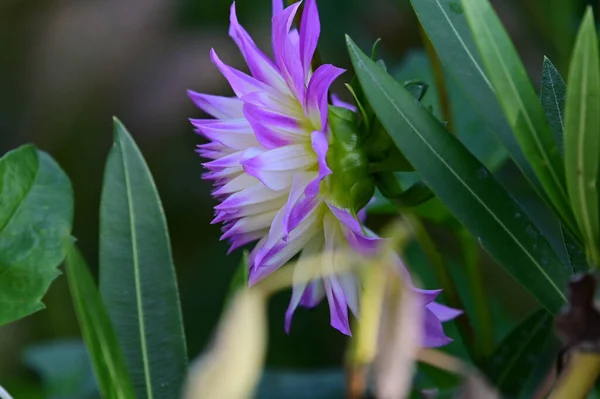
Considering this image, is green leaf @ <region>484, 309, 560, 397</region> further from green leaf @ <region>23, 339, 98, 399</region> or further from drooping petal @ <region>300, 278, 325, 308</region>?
green leaf @ <region>23, 339, 98, 399</region>

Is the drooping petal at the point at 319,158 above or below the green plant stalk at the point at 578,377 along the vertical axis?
above

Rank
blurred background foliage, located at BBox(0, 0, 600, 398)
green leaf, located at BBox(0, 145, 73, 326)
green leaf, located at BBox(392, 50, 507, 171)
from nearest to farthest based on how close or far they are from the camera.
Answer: green leaf, located at BBox(0, 145, 73, 326), green leaf, located at BBox(392, 50, 507, 171), blurred background foliage, located at BBox(0, 0, 600, 398)

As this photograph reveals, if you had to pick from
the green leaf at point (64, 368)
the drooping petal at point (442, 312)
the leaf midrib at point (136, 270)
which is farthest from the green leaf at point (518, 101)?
the green leaf at point (64, 368)

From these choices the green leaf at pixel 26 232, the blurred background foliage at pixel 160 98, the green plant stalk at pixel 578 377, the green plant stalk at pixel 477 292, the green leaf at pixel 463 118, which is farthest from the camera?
the blurred background foliage at pixel 160 98

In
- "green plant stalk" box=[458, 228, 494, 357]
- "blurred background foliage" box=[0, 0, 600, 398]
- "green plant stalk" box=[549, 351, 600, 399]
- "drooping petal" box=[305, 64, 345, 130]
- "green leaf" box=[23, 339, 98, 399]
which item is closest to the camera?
"green plant stalk" box=[549, 351, 600, 399]

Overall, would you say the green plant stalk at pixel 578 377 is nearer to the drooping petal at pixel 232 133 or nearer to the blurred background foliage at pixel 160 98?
the drooping petal at pixel 232 133

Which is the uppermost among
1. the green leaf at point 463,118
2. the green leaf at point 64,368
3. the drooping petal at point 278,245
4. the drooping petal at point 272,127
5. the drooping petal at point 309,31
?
the drooping petal at point 309,31

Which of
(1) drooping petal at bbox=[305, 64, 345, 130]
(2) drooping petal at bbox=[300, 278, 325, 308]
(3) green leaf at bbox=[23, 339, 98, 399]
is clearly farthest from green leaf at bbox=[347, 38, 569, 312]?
(3) green leaf at bbox=[23, 339, 98, 399]
